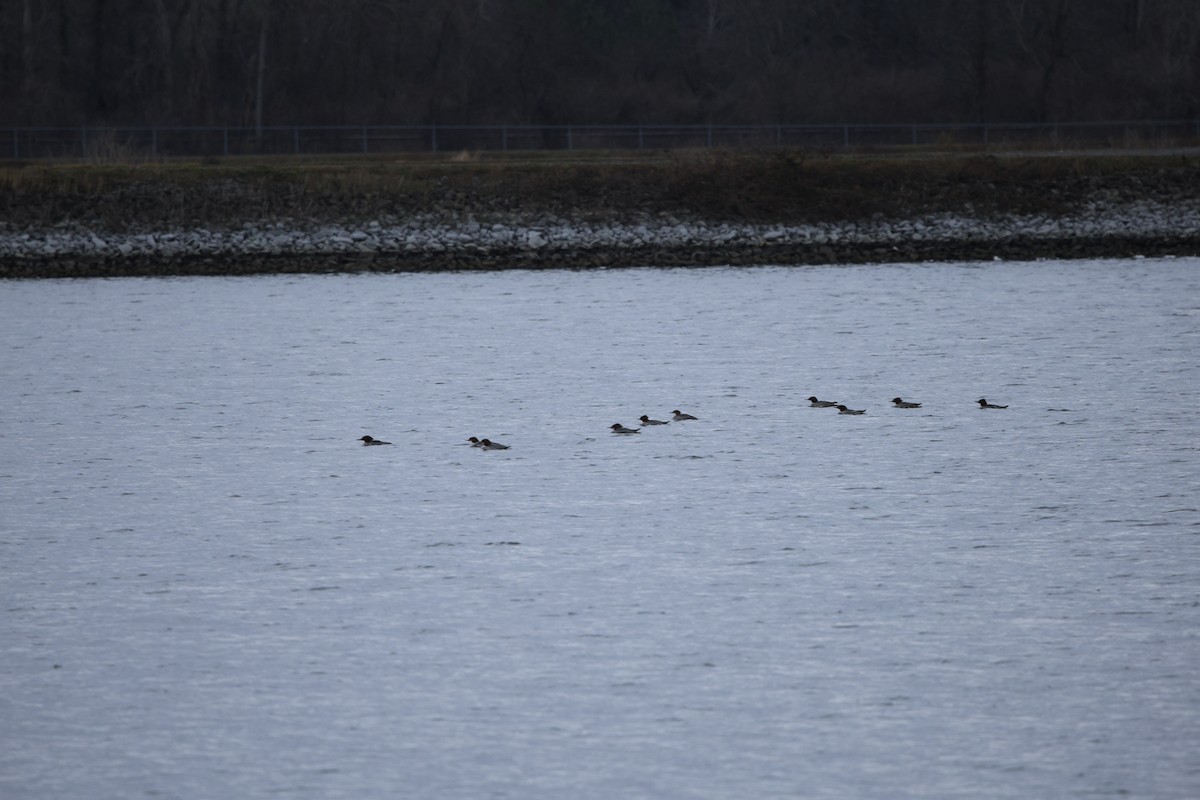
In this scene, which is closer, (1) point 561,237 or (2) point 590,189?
(1) point 561,237

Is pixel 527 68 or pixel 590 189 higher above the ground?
pixel 527 68

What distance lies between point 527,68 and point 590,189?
20130 mm

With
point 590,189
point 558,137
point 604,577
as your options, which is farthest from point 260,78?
point 604,577

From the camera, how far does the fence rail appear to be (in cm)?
5434

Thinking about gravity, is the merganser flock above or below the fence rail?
below

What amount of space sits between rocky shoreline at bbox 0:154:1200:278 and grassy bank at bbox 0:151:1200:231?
118 mm

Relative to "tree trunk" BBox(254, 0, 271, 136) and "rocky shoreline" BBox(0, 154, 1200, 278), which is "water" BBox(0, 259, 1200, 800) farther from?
"tree trunk" BBox(254, 0, 271, 136)

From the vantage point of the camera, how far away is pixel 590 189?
44.7 meters

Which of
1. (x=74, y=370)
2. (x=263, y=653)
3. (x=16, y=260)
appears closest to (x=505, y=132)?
(x=16, y=260)

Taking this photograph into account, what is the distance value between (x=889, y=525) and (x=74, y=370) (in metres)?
14.8

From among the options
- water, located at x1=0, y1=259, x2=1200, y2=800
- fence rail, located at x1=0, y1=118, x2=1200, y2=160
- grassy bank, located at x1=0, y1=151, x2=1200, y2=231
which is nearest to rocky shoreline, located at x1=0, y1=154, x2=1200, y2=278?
grassy bank, located at x1=0, y1=151, x2=1200, y2=231

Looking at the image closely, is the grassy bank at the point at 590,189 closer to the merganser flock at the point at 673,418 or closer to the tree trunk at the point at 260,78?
the tree trunk at the point at 260,78

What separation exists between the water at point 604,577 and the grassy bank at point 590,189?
1968cm

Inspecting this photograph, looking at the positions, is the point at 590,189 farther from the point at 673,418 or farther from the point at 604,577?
the point at 604,577
